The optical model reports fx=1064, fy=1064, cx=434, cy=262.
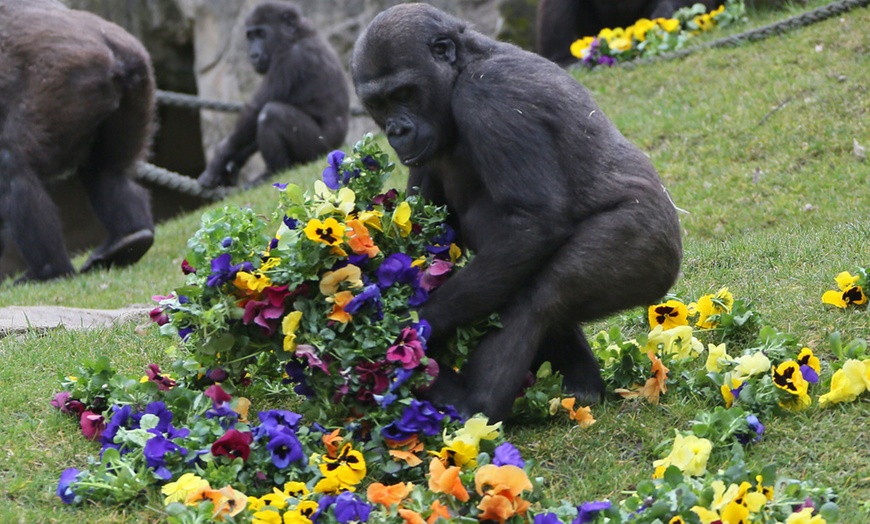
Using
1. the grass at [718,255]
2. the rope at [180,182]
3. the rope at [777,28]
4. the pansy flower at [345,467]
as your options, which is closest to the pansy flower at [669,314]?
the grass at [718,255]

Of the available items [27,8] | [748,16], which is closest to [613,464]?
[27,8]

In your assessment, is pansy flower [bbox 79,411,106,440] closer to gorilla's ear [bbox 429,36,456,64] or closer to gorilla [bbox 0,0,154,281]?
gorilla's ear [bbox 429,36,456,64]

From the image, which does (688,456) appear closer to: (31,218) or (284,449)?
(284,449)

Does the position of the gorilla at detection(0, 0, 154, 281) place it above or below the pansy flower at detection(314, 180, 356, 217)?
below

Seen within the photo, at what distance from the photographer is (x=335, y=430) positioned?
356 centimetres

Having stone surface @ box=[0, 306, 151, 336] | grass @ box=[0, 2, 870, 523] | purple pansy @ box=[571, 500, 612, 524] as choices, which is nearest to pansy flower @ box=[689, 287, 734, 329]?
grass @ box=[0, 2, 870, 523]

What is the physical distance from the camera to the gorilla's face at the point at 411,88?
157 inches

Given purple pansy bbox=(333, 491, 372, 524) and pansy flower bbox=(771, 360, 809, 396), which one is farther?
pansy flower bbox=(771, 360, 809, 396)

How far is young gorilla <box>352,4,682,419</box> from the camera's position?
373 centimetres

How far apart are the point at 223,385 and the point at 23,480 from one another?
722 millimetres

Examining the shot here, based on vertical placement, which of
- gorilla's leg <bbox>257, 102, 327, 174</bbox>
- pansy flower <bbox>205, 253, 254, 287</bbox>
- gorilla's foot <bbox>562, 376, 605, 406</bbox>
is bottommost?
gorilla's leg <bbox>257, 102, 327, 174</bbox>

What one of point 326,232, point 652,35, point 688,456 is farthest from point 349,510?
point 652,35

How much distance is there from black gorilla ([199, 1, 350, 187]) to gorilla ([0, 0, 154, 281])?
106 inches

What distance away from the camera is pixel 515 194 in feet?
12.2
